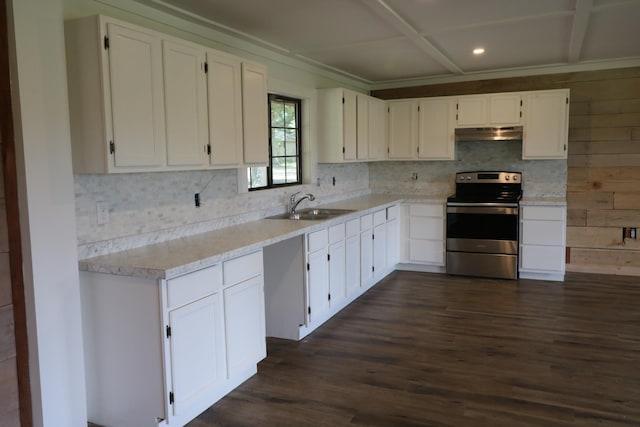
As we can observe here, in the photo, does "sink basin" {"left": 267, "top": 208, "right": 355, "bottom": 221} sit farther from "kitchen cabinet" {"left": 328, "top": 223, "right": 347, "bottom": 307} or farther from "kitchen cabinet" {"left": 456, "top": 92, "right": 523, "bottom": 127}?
"kitchen cabinet" {"left": 456, "top": 92, "right": 523, "bottom": 127}

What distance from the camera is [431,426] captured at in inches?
103

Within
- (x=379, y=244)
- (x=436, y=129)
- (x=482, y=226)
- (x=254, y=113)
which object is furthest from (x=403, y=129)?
(x=254, y=113)

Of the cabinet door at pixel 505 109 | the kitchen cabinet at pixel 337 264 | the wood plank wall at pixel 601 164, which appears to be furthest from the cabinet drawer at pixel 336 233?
the wood plank wall at pixel 601 164

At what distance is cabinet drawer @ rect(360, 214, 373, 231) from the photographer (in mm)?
4875

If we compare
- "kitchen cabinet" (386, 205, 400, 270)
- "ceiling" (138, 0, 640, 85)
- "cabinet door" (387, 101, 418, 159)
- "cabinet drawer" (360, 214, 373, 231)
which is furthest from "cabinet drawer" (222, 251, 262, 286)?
"cabinet door" (387, 101, 418, 159)

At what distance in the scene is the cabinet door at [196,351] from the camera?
253 cm

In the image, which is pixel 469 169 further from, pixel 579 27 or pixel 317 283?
pixel 317 283

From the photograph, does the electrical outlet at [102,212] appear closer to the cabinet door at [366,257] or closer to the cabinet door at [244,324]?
the cabinet door at [244,324]

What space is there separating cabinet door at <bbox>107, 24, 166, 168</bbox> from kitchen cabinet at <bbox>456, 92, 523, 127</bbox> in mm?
3991

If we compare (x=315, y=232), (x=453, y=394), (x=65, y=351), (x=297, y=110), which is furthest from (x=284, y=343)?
(x=297, y=110)

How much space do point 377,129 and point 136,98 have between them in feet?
12.2

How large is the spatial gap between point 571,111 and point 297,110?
124 inches

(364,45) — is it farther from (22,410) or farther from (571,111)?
(22,410)

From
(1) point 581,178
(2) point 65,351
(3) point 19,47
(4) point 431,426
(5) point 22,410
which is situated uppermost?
(3) point 19,47
